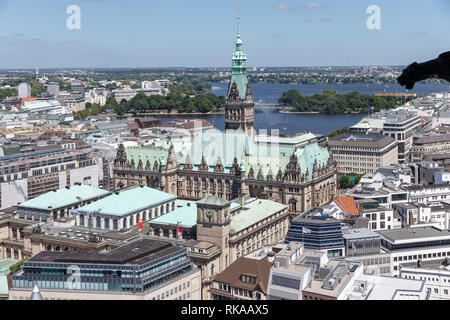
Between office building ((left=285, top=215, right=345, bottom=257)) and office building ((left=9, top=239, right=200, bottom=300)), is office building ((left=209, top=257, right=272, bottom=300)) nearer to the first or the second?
office building ((left=9, top=239, right=200, bottom=300))

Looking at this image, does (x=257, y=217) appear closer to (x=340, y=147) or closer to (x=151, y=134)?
(x=340, y=147)

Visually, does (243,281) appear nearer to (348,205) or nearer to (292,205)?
(348,205)

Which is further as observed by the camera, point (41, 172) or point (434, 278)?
point (41, 172)

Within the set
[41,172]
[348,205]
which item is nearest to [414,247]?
[348,205]

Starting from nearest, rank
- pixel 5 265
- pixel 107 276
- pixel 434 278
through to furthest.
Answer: pixel 107 276
pixel 434 278
pixel 5 265
